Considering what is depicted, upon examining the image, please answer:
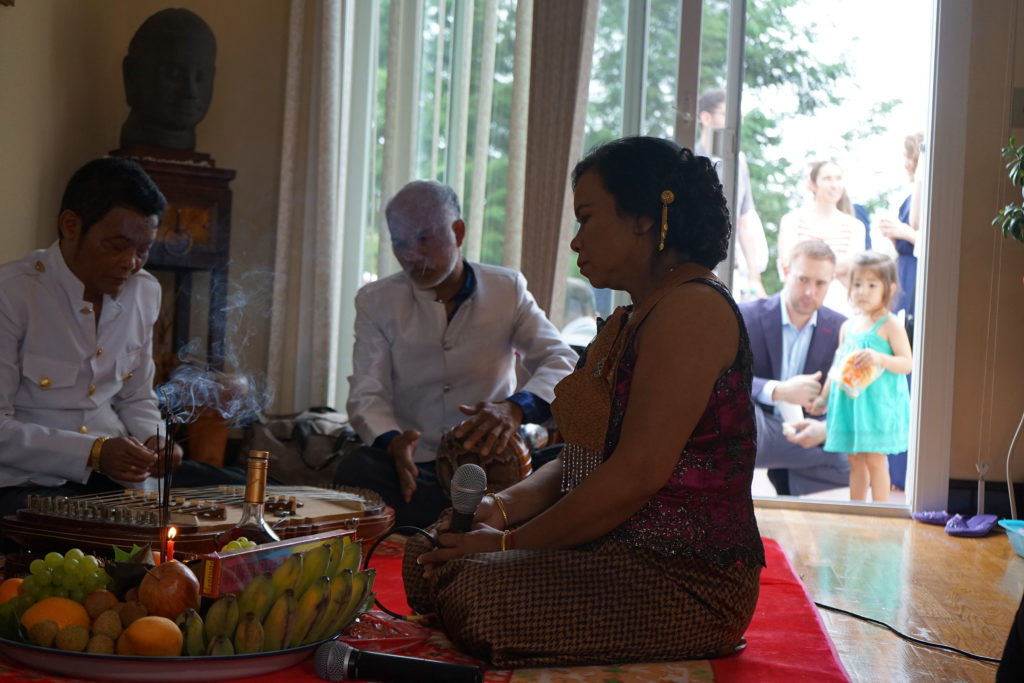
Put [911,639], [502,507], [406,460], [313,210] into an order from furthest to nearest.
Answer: [313,210] → [406,460] → [911,639] → [502,507]

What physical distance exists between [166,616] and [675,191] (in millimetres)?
1286

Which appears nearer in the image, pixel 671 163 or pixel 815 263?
pixel 671 163

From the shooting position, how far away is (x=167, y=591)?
181 cm

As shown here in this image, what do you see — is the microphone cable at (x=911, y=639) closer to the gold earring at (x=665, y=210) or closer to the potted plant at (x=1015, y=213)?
the gold earring at (x=665, y=210)

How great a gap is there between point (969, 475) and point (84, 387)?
3.78 m

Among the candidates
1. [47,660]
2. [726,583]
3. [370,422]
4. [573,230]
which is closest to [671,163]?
[726,583]

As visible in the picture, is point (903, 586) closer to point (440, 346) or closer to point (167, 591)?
point (440, 346)

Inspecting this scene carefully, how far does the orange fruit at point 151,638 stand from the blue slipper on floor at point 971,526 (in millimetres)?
3542

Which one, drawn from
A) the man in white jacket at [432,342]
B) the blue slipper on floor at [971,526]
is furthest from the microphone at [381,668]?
the blue slipper on floor at [971,526]

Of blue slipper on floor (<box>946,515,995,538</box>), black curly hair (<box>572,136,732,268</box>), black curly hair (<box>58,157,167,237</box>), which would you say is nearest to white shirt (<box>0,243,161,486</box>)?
black curly hair (<box>58,157,167,237</box>)

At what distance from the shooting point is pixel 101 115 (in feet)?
17.0

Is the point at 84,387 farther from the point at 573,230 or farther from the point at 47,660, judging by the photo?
the point at 573,230

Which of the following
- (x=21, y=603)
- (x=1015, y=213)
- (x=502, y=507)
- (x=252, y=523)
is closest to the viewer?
(x=21, y=603)

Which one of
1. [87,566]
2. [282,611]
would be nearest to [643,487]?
[282,611]
